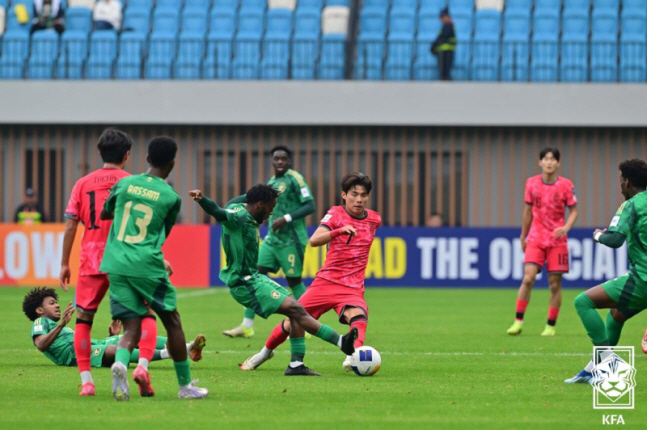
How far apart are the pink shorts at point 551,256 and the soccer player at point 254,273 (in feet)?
16.5

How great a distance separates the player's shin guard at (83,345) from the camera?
314 inches

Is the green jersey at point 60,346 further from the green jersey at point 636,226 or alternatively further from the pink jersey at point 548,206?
the pink jersey at point 548,206

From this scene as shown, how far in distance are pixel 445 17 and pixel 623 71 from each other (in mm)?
3847

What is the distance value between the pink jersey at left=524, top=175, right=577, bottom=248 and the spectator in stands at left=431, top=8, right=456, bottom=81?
1038cm

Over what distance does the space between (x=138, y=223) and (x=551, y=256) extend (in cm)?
705

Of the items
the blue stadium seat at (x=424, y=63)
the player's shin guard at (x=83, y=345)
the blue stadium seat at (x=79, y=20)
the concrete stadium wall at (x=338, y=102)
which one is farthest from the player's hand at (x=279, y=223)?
the blue stadium seat at (x=79, y=20)

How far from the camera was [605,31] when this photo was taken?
25.2 meters

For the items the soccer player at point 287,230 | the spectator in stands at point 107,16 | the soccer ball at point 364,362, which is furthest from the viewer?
the spectator in stands at point 107,16

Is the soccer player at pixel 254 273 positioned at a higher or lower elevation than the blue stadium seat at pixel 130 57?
lower

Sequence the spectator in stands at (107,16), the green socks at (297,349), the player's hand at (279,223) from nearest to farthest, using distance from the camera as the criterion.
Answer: the green socks at (297,349)
the player's hand at (279,223)
the spectator in stands at (107,16)

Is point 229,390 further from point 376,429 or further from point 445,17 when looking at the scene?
point 445,17

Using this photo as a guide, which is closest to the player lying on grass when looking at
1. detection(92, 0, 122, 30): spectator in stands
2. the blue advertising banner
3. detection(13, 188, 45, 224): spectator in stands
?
the blue advertising banner

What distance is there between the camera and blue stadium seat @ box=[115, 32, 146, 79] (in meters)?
24.3

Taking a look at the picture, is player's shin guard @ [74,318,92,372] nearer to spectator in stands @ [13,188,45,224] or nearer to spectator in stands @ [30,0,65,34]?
spectator in stands @ [13,188,45,224]
